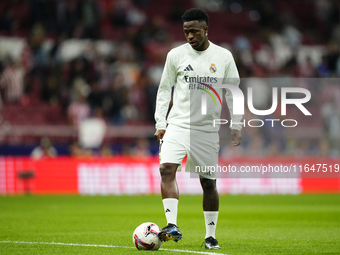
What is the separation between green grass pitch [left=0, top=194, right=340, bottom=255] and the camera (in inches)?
265

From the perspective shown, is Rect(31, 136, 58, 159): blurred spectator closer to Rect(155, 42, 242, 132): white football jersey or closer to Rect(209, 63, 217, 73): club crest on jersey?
Rect(155, 42, 242, 132): white football jersey

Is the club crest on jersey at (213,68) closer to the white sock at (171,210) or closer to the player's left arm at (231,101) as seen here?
the player's left arm at (231,101)

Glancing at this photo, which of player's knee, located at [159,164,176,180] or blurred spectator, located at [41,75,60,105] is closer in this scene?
player's knee, located at [159,164,176,180]

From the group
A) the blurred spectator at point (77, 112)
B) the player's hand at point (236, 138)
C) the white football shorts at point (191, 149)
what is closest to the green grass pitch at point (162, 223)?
the white football shorts at point (191, 149)

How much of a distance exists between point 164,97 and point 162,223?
3.75m

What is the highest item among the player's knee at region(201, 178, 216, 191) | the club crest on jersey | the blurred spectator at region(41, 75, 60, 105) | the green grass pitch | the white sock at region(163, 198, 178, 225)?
the blurred spectator at region(41, 75, 60, 105)

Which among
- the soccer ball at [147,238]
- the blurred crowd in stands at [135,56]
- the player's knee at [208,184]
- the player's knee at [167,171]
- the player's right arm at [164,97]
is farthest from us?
the blurred crowd in stands at [135,56]

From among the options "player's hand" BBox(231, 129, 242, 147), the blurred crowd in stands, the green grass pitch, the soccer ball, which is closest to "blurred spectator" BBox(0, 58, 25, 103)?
the blurred crowd in stands

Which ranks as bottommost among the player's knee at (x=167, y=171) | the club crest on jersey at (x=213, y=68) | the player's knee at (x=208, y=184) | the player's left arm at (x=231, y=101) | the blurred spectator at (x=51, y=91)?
the player's knee at (x=208, y=184)

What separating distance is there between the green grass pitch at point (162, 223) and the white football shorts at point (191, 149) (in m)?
0.85

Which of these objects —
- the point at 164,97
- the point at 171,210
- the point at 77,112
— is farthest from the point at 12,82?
the point at 171,210

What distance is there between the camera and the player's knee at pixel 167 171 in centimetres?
649

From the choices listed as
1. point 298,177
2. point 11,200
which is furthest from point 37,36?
point 298,177

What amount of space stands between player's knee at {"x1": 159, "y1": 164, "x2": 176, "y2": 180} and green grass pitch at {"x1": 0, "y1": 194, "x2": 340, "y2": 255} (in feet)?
2.45
